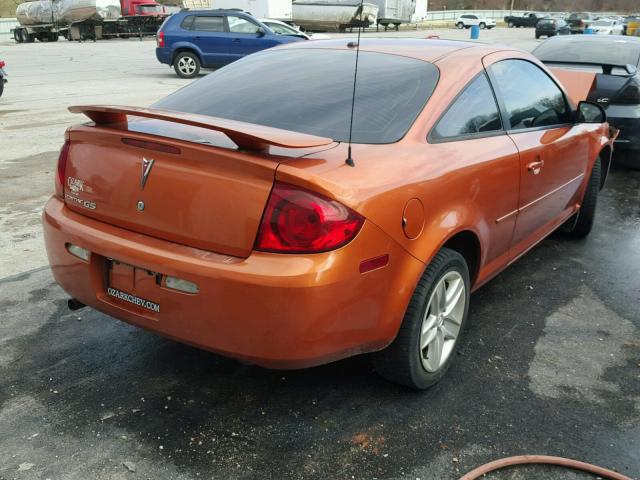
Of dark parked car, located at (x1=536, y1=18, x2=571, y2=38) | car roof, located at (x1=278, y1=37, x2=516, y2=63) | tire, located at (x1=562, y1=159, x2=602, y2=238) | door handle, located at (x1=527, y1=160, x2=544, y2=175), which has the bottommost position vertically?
tire, located at (x1=562, y1=159, x2=602, y2=238)

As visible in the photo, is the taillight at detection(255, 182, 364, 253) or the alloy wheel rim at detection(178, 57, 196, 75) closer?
the taillight at detection(255, 182, 364, 253)

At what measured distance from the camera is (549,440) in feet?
8.66

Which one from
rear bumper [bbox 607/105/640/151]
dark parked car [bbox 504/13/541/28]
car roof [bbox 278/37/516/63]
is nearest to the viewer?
car roof [bbox 278/37/516/63]

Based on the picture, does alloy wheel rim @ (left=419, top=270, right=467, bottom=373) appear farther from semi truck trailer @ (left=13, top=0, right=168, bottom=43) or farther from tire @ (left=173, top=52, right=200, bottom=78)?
semi truck trailer @ (left=13, top=0, right=168, bottom=43)

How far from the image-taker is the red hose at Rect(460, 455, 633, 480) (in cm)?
241

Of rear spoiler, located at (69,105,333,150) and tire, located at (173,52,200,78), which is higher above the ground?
rear spoiler, located at (69,105,333,150)

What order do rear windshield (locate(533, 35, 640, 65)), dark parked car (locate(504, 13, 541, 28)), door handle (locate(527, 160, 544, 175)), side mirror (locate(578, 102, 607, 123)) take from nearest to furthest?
door handle (locate(527, 160, 544, 175)) → side mirror (locate(578, 102, 607, 123)) → rear windshield (locate(533, 35, 640, 65)) → dark parked car (locate(504, 13, 541, 28))

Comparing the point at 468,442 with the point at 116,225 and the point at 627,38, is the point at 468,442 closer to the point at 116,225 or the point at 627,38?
the point at 116,225

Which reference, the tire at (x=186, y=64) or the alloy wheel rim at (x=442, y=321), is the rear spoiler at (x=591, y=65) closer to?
the alloy wheel rim at (x=442, y=321)

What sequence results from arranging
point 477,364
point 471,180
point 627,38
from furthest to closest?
point 627,38 < point 477,364 < point 471,180

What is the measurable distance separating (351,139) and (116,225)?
3.53 feet

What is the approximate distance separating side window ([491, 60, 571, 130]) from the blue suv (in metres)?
13.7

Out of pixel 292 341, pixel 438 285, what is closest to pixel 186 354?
pixel 292 341

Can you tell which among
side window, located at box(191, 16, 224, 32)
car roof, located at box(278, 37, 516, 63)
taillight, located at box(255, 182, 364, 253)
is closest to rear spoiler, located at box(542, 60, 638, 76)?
car roof, located at box(278, 37, 516, 63)
